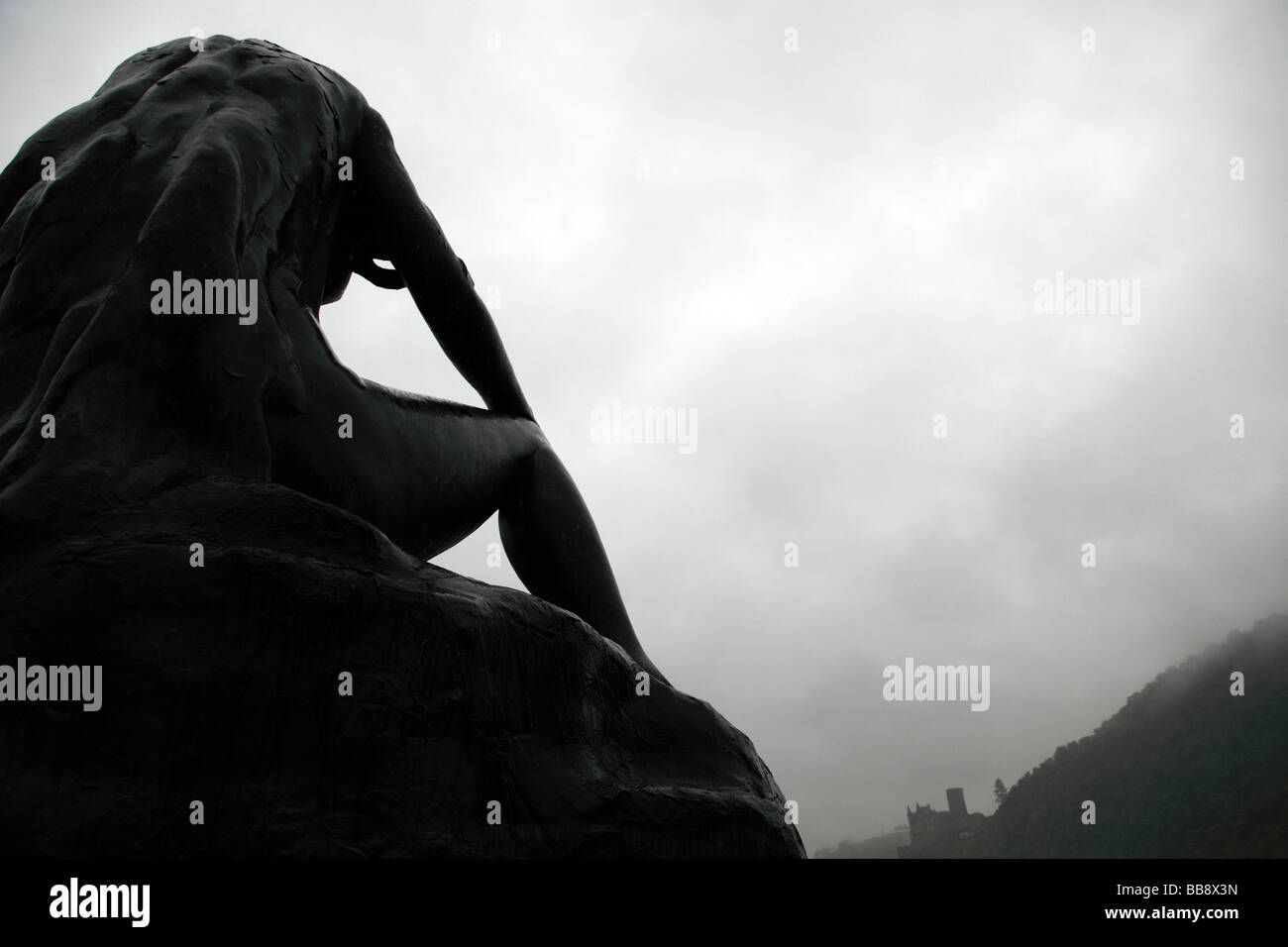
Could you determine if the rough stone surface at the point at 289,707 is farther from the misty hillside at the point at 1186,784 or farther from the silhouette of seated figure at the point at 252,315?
the misty hillside at the point at 1186,784

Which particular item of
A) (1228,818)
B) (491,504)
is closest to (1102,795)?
(1228,818)
